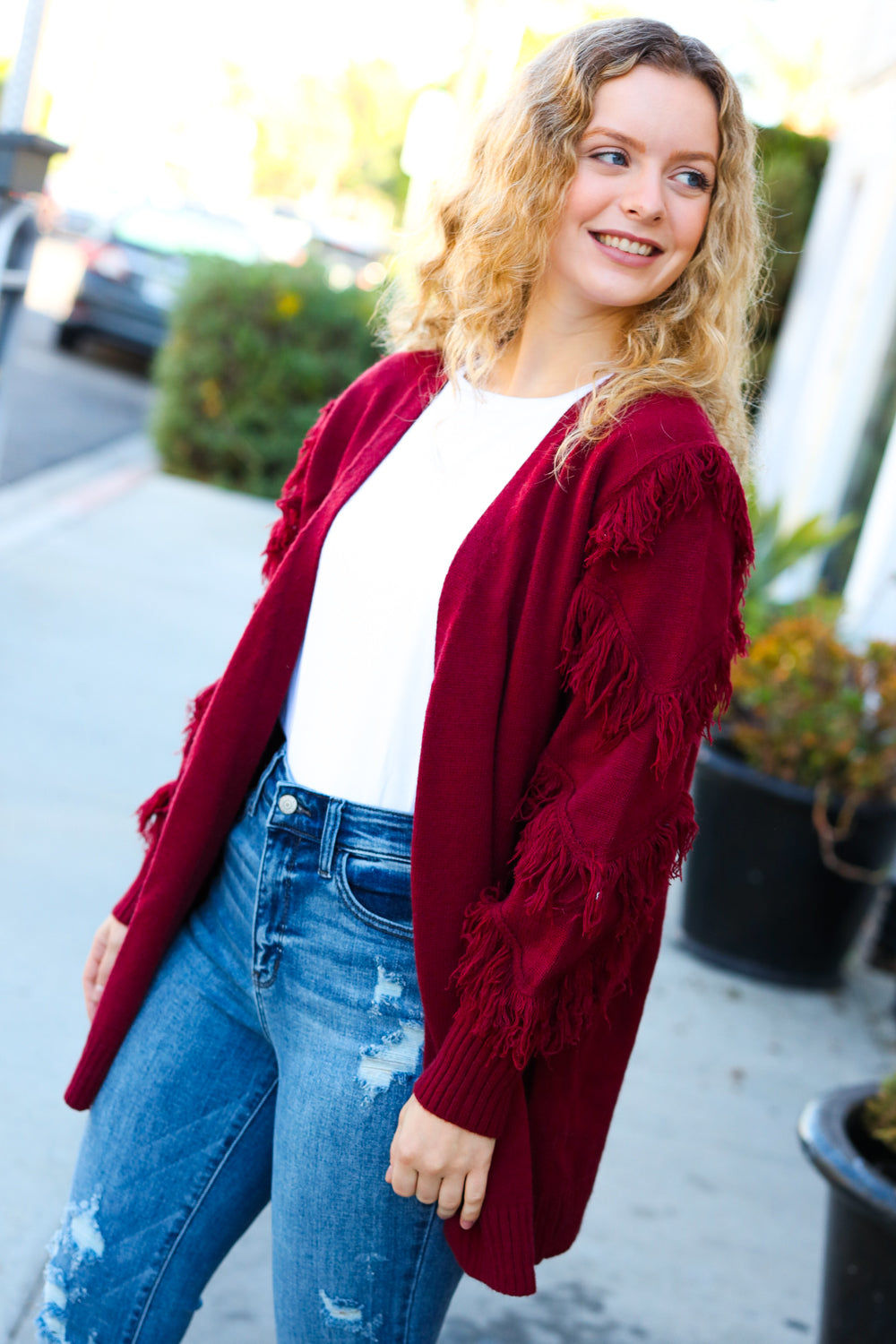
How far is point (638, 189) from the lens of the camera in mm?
1570

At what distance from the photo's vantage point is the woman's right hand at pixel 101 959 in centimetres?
183

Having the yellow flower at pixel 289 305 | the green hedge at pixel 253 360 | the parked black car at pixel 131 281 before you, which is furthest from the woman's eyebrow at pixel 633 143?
the parked black car at pixel 131 281

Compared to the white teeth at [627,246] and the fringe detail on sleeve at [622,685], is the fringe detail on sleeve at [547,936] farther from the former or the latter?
the white teeth at [627,246]

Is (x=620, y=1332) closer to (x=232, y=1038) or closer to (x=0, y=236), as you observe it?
(x=232, y=1038)

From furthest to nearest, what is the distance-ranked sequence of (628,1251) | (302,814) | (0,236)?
1. (0,236)
2. (628,1251)
3. (302,814)

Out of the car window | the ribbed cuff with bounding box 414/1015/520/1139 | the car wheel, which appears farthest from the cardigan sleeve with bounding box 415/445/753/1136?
the car wheel

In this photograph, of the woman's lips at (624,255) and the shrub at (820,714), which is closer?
the woman's lips at (624,255)

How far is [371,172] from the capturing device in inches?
2165

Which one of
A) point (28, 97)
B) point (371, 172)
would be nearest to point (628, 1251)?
point (28, 97)

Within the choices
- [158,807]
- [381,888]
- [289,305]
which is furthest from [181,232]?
[381,888]

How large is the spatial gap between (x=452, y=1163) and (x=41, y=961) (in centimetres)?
223

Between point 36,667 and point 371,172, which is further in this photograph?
point 371,172

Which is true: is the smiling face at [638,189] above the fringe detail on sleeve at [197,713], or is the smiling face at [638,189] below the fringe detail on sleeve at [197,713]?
above

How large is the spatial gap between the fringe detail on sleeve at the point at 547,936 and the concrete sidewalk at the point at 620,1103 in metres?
1.28
